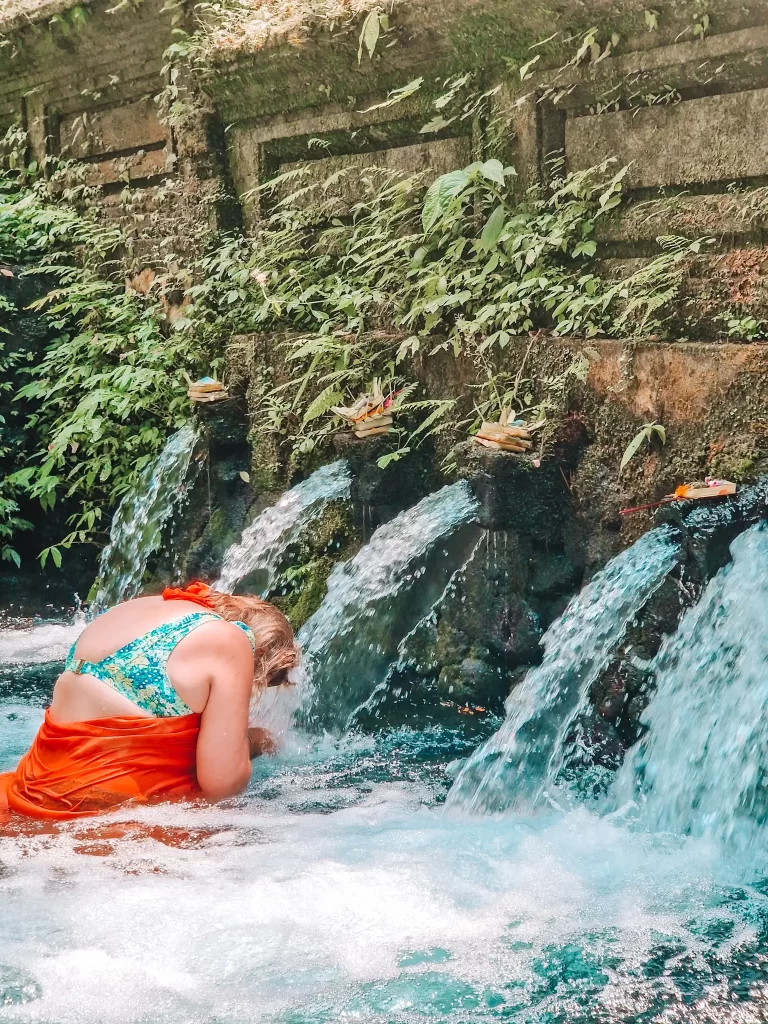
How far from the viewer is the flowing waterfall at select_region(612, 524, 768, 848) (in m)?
3.78

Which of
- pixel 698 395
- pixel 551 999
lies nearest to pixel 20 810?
pixel 551 999

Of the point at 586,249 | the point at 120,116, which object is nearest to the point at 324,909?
the point at 586,249

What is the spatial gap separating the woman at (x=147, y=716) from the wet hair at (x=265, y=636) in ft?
0.22

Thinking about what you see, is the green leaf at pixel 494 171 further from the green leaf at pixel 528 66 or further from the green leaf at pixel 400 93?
the green leaf at pixel 400 93

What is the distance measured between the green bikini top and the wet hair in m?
0.14

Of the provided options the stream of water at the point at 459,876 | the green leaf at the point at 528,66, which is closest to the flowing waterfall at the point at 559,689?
the stream of water at the point at 459,876

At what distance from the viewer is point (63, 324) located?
323 inches

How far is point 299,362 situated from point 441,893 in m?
3.81

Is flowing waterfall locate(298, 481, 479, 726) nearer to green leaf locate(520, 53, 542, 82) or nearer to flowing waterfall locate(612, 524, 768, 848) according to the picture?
flowing waterfall locate(612, 524, 768, 848)

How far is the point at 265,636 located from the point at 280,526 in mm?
2498

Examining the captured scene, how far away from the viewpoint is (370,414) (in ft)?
19.0

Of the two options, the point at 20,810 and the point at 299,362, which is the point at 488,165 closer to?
the point at 299,362

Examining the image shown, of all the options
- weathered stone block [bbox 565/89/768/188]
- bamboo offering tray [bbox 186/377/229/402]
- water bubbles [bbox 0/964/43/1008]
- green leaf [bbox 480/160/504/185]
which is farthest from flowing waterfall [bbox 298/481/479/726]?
water bubbles [bbox 0/964/43/1008]

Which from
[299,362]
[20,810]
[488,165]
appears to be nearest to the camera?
[20,810]
